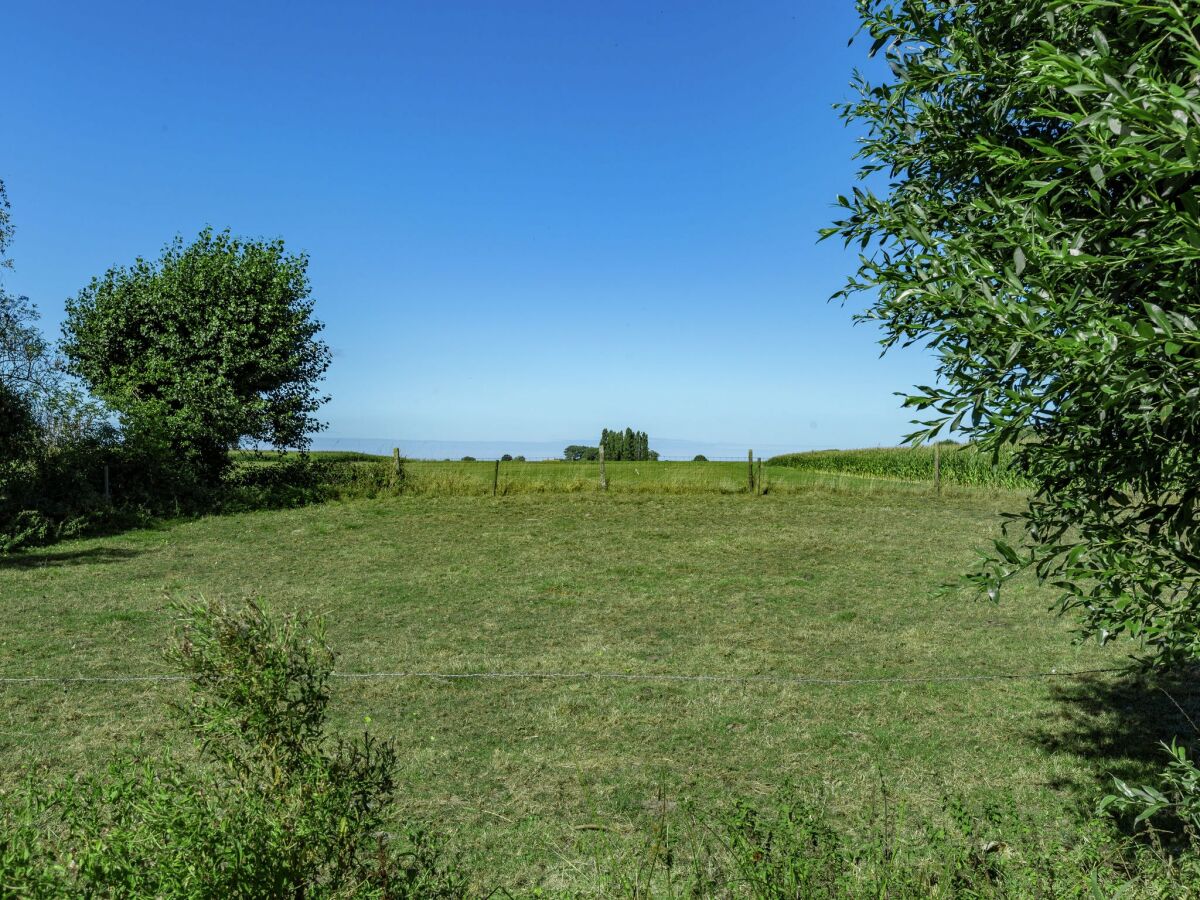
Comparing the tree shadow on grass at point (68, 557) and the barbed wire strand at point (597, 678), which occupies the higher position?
the tree shadow on grass at point (68, 557)

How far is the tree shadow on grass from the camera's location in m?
16.3

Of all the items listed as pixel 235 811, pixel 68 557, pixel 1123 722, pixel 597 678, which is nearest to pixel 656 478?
pixel 68 557

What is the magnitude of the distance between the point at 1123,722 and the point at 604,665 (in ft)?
17.1

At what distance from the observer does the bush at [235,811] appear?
2922mm

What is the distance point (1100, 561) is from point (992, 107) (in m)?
2.47

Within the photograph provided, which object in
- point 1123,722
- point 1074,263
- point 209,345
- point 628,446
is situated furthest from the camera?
point 628,446

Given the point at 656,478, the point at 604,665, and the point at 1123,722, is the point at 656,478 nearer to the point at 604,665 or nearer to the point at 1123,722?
the point at 604,665

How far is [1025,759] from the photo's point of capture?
23.3 ft

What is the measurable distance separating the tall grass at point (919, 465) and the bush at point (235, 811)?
21438mm

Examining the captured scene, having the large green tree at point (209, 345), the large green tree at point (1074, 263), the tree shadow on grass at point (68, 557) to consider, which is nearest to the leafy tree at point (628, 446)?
the large green tree at point (209, 345)

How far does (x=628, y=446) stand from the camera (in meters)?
45.5

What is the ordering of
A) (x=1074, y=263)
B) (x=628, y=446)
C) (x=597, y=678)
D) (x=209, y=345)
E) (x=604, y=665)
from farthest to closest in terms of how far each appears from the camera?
(x=628, y=446), (x=209, y=345), (x=604, y=665), (x=597, y=678), (x=1074, y=263)

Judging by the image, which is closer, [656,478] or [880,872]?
[880,872]

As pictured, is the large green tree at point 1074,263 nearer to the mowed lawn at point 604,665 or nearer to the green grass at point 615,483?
the mowed lawn at point 604,665
